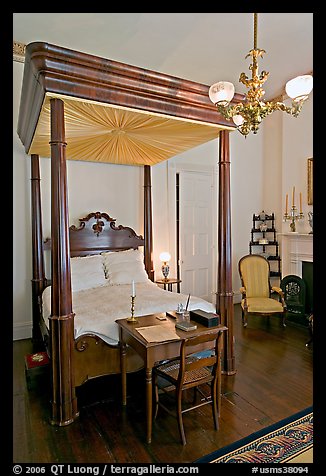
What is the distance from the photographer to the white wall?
4.19 m

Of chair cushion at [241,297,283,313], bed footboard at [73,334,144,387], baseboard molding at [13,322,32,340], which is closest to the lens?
bed footboard at [73,334,144,387]

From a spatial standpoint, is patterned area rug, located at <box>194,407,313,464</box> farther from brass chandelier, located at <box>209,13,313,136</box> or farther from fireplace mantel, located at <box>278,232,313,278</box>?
fireplace mantel, located at <box>278,232,313,278</box>

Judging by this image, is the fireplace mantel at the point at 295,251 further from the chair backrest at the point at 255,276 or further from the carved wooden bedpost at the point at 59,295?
the carved wooden bedpost at the point at 59,295

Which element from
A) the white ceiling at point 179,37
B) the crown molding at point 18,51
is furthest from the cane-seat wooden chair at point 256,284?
the crown molding at point 18,51

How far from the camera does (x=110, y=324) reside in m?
2.68

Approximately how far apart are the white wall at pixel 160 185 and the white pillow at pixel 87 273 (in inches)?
30.2

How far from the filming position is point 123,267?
4.23 meters

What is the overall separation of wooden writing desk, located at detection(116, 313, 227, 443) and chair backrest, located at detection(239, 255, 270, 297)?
2.84 metres

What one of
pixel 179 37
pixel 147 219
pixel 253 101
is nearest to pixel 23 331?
pixel 147 219

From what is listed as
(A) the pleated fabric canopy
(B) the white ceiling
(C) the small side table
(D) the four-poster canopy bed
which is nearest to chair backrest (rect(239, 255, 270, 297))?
(C) the small side table

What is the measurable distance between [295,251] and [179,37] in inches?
149

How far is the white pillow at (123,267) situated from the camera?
4.11 metres
